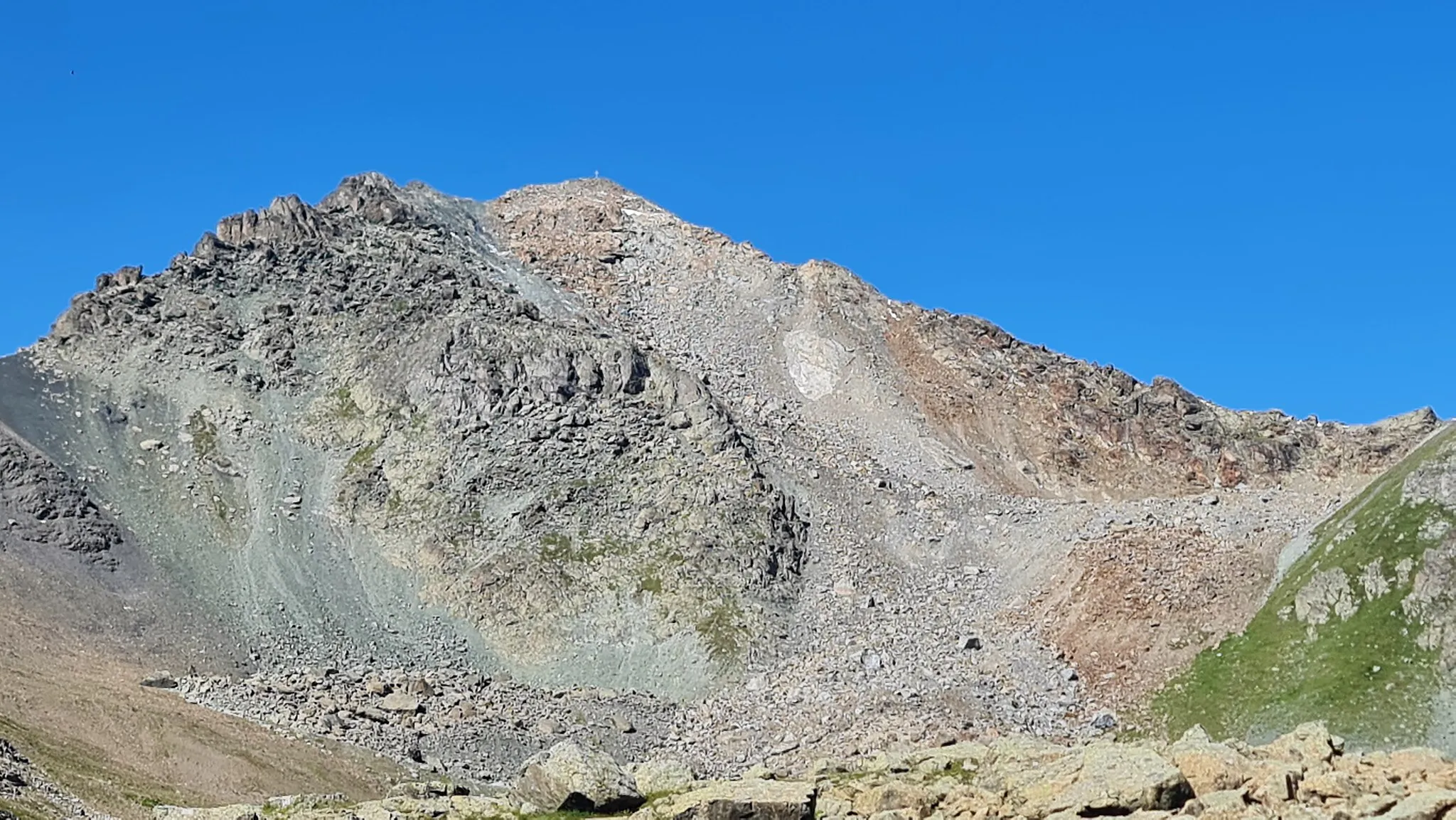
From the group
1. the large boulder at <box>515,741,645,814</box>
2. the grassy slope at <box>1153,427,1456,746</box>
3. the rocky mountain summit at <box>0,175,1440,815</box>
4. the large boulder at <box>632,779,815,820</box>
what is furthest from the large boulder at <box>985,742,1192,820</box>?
the rocky mountain summit at <box>0,175,1440,815</box>

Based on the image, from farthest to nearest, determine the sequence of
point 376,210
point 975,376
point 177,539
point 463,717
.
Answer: point 376,210
point 975,376
point 177,539
point 463,717

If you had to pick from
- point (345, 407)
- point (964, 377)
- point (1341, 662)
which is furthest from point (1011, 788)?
point (964, 377)

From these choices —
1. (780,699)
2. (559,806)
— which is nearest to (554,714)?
(780,699)

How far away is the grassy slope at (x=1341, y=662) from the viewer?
66.7 meters

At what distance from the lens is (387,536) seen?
101625 mm

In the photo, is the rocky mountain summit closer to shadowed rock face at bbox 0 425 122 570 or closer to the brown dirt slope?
shadowed rock face at bbox 0 425 122 570

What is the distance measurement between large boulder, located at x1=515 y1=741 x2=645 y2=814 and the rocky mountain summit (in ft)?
87.0

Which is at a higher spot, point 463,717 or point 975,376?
point 975,376

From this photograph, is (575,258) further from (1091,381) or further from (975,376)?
(1091,381)

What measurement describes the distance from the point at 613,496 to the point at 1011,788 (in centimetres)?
6488

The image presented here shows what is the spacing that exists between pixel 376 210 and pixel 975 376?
5351 cm

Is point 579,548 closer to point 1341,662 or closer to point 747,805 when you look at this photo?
point 1341,662

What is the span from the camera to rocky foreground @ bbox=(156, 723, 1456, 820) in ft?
124

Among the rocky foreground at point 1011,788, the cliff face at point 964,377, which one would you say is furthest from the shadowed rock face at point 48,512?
the rocky foreground at point 1011,788
